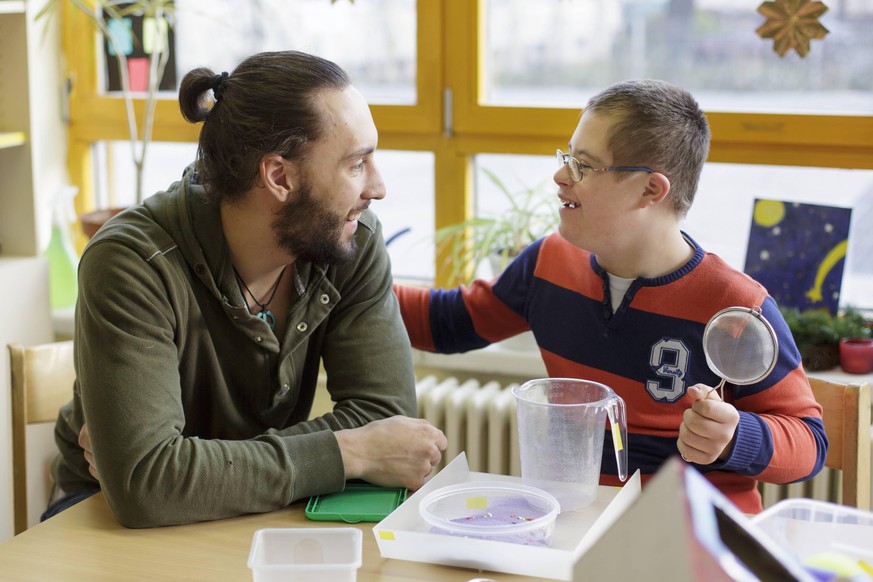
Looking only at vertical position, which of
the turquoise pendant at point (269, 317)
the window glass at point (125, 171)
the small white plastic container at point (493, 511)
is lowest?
the small white plastic container at point (493, 511)

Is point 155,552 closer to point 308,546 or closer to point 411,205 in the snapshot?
point 308,546

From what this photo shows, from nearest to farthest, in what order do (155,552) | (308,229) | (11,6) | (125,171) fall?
1. (155,552)
2. (308,229)
3. (11,6)
4. (125,171)

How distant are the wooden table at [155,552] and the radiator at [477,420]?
995 mm

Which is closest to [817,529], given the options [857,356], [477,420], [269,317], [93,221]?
[269,317]

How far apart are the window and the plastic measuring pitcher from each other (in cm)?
120

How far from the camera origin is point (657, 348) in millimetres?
1655

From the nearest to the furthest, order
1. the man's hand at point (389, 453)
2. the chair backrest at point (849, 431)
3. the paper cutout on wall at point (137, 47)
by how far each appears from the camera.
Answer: the man's hand at point (389, 453)
the chair backrest at point (849, 431)
the paper cutout on wall at point (137, 47)

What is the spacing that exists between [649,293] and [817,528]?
684 millimetres

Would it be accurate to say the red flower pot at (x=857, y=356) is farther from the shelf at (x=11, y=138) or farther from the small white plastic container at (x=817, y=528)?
the shelf at (x=11, y=138)

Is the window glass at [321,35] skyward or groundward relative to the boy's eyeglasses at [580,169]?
skyward

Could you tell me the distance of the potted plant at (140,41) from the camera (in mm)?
2650

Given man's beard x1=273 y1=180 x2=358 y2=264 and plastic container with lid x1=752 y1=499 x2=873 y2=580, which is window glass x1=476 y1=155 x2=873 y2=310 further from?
plastic container with lid x1=752 y1=499 x2=873 y2=580

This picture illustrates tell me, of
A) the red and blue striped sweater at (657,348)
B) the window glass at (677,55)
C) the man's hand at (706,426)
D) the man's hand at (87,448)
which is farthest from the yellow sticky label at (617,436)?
the window glass at (677,55)

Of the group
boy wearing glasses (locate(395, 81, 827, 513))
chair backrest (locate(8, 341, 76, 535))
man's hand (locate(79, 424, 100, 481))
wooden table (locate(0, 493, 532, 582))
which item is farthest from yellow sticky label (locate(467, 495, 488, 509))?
chair backrest (locate(8, 341, 76, 535))
